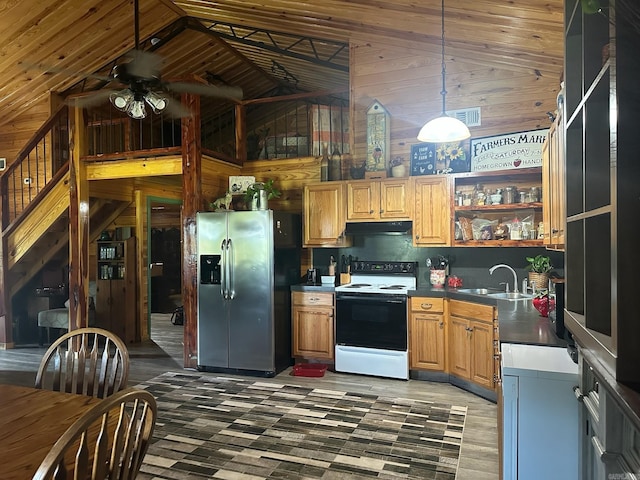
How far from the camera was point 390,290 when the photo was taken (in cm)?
452

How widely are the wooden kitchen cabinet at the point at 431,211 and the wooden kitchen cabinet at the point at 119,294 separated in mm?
4115

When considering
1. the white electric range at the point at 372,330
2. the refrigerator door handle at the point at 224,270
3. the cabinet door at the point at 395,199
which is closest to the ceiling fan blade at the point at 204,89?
the refrigerator door handle at the point at 224,270

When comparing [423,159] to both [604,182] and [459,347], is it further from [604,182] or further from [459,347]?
[604,182]

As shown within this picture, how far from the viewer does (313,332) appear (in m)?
4.88

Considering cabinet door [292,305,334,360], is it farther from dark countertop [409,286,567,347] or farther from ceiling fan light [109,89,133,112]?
ceiling fan light [109,89,133,112]

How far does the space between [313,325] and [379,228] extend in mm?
1282

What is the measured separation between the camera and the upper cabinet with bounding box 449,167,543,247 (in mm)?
4309

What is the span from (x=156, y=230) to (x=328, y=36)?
6.83 m

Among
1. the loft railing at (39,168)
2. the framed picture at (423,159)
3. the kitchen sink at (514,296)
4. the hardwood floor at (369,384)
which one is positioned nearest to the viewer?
the hardwood floor at (369,384)

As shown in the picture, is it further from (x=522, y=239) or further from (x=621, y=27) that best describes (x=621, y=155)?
(x=522, y=239)

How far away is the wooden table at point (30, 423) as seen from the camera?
129cm

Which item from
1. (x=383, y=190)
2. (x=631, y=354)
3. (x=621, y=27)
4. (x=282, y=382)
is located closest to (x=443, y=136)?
(x=383, y=190)

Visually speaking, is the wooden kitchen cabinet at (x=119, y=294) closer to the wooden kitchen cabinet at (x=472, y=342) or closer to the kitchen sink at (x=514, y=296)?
the wooden kitchen cabinet at (x=472, y=342)

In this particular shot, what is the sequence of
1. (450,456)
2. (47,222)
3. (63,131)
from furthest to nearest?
(63,131), (47,222), (450,456)
